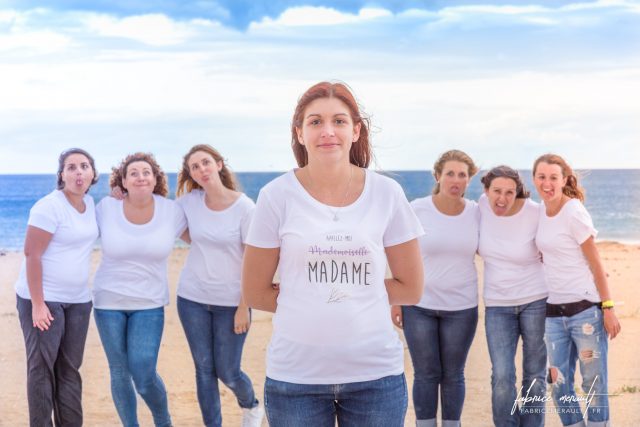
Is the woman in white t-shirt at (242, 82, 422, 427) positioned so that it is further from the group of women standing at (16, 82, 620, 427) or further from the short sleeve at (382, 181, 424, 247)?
the group of women standing at (16, 82, 620, 427)

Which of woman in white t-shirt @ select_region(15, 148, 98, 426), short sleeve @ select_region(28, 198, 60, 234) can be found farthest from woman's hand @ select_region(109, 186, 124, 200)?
short sleeve @ select_region(28, 198, 60, 234)

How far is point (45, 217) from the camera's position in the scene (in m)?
4.70

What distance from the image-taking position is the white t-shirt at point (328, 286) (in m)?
2.67

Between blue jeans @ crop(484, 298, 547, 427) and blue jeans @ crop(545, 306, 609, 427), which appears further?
blue jeans @ crop(484, 298, 547, 427)

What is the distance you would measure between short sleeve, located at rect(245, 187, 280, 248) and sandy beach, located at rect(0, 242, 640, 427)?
139 inches

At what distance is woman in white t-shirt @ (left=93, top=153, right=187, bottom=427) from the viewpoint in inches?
190

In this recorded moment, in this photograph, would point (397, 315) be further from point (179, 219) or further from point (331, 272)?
point (331, 272)

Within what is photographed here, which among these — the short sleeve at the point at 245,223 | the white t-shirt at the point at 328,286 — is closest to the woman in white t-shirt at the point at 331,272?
the white t-shirt at the point at 328,286

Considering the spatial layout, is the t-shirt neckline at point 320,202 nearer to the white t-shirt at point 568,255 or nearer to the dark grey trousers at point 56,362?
the white t-shirt at point 568,255

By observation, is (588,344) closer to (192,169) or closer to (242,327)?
(242,327)

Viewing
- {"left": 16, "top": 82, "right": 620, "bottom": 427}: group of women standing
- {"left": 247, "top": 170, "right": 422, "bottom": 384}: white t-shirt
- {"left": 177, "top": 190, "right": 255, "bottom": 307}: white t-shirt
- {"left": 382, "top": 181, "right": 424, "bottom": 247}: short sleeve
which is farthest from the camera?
{"left": 177, "top": 190, "right": 255, "bottom": 307}: white t-shirt

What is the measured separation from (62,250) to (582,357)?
3184 mm

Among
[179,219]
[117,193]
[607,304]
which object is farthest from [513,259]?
[117,193]

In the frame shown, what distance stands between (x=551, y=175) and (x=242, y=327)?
213 cm
